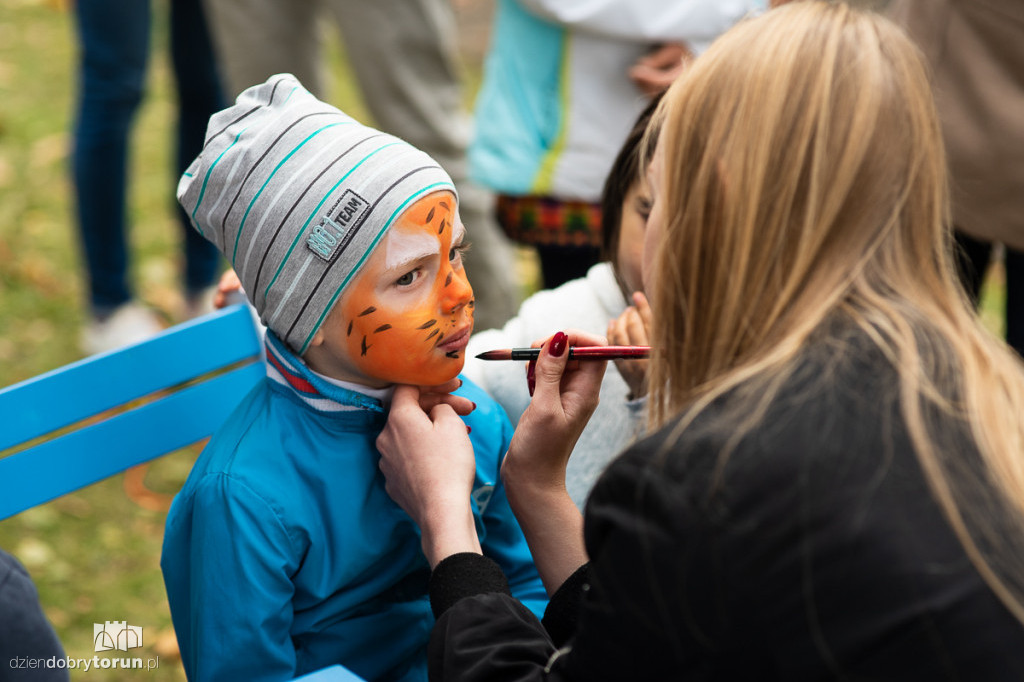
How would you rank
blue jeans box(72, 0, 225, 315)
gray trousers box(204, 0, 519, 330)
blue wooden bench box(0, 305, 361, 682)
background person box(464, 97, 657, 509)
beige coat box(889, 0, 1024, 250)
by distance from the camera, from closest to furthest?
blue wooden bench box(0, 305, 361, 682) → background person box(464, 97, 657, 509) → beige coat box(889, 0, 1024, 250) → gray trousers box(204, 0, 519, 330) → blue jeans box(72, 0, 225, 315)

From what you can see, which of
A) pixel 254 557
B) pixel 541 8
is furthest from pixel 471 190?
pixel 254 557

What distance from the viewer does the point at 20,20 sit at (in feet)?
17.3

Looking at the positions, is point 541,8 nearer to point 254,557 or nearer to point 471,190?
point 471,190

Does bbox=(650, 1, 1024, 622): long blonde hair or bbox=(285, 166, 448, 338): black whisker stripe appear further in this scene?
bbox=(285, 166, 448, 338): black whisker stripe

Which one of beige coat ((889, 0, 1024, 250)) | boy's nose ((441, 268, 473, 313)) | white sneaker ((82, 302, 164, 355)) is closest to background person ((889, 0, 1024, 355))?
beige coat ((889, 0, 1024, 250))

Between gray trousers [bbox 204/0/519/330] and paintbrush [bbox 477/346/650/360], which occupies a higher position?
paintbrush [bbox 477/346/650/360]

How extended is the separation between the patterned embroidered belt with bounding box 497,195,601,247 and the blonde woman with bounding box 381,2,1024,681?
110 centimetres

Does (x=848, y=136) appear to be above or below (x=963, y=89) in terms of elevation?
above

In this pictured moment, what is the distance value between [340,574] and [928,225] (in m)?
0.86

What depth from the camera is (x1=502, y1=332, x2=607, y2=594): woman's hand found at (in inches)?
53.5

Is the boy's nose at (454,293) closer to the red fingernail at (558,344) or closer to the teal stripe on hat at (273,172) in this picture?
the red fingernail at (558,344)

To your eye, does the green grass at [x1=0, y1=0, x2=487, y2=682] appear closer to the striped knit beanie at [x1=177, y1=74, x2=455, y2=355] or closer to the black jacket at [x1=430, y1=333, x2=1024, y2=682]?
the striped knit beanie at [x1=177, y1=74, x2=455, y2=355]

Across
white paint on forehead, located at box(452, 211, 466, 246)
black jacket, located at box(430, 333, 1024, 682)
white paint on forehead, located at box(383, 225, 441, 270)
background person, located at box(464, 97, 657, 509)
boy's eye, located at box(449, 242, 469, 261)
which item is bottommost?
background person, located at box(464, 97, 657, 509)

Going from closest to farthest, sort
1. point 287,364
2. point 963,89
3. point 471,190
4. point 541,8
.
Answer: point 287,364 → point 963,89 → point 541,8 → point 471,190
